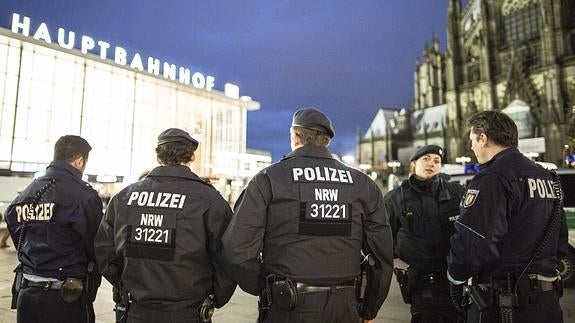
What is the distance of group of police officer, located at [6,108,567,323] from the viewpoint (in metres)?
2.75

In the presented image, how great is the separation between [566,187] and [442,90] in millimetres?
57639

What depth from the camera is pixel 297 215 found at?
2.81m

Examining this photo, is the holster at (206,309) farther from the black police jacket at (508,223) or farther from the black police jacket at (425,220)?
the black police jacket at (425,220)

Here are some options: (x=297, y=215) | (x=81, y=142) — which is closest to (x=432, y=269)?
(x=297, y=215)

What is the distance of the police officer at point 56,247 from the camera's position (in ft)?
10.9

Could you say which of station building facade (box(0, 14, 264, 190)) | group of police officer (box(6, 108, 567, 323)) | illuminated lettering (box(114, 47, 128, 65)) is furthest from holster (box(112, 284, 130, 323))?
illuminated lettering (box(114, 47, 128, 65))

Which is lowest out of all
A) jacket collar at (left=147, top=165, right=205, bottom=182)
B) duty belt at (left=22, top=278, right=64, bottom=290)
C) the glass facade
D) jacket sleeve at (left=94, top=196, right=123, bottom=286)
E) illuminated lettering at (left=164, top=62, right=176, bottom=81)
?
duty belt at (left=22, top=278, right=64, bottom=290)

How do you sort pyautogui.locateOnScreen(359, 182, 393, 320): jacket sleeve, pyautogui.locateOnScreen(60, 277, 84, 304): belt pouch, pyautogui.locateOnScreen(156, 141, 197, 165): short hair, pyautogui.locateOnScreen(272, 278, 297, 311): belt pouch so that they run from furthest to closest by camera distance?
pyautogui.locateOnScreen(60, 277, 84, 304): belt pouch → pyautogui.locateOnScreen(156, 141, 197, 165): short hair → pyautogui.locateOnScreen(359, 182, 393, 320): jacket sleeve → pyautogui.locateOnScreen(272, 278, 297, 311): belt pouch

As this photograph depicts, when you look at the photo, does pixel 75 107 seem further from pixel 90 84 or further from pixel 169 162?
pixel 169 162

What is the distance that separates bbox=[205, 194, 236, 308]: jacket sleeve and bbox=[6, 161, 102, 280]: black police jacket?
4.22ft

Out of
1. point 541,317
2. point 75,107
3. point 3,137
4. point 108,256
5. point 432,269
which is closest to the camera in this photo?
point 541,317

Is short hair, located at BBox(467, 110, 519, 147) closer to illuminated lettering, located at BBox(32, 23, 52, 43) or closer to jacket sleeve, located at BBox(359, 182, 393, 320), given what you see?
→ jacket sleeve, located at BBox(359, 182, 393, 320)

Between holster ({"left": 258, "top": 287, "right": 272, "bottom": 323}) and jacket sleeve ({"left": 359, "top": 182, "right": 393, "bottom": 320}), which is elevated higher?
jacket sleeve ({"left": 359, "top": 182, "right": 393, "bottom": 320})

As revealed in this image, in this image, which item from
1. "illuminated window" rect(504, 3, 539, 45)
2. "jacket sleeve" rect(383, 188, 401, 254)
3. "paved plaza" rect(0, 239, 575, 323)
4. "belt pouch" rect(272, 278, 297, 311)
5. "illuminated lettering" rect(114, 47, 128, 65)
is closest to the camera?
"belt pouch" rect(272, 278, 297, 311)
